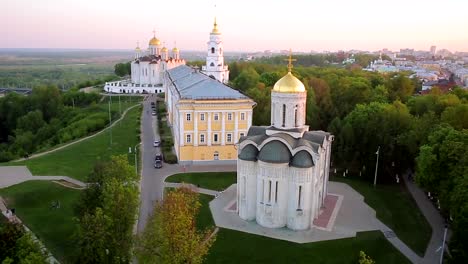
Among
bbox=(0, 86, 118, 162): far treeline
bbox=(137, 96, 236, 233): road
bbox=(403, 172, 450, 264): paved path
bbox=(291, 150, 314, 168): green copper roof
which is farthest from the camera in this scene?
bbox=(0, 86, 118, 162): far treeline

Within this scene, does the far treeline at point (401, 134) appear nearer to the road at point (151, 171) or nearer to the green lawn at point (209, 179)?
the green lawn at point (209, 179)

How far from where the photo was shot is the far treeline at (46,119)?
6544 cm

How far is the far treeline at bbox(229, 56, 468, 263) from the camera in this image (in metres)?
29.6

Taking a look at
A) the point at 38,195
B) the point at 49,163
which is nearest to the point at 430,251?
the point at 38,195

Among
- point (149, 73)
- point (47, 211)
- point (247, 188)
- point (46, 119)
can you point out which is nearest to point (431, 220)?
point (247, 188)

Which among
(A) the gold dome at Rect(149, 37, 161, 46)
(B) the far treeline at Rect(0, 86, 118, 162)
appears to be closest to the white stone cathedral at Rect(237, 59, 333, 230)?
(B) the far treeline at Rect(0, 86, 118, 162)

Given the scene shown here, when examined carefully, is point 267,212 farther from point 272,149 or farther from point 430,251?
point 430,251

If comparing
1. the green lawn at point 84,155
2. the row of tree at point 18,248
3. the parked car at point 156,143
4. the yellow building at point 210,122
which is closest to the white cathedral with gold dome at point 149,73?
the green lawn at point 84,155

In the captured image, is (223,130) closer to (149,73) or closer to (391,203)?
(391,203)

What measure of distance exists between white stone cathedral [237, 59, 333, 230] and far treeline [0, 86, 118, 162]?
1513 inches

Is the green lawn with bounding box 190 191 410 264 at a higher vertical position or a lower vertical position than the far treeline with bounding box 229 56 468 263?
lower

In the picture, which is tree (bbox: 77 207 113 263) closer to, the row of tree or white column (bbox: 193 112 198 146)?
the row of tree

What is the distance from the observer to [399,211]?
34.8 metres

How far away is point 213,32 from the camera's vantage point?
76375 millimetres
